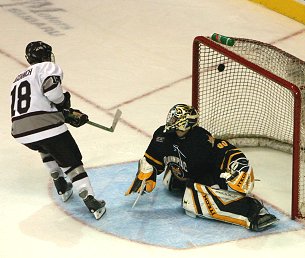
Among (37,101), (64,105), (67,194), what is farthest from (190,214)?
(37,101)

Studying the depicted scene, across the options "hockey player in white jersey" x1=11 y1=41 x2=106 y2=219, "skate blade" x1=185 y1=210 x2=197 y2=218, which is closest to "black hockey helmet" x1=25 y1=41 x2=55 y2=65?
"hockey player in white jersey" x1=11 y1=41 x2=106 y2=219

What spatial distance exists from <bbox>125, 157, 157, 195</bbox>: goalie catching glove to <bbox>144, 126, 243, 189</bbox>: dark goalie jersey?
0.03 m

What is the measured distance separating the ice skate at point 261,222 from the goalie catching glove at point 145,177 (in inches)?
19.7

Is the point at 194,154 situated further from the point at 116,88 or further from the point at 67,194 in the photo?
the point at 116,88

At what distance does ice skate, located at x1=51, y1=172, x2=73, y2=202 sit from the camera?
4.90 metres

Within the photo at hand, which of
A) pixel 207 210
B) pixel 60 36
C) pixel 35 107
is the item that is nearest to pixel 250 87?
pixel 207 210

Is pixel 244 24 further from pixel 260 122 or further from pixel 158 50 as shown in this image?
pixel 260 122

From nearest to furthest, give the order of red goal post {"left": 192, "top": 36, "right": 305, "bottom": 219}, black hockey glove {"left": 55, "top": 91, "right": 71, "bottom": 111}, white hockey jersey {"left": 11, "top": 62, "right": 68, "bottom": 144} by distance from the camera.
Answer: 1. white hockey jersey {"left": 11, "top": 62, "right": 68, "bottom": 144}
2. black hockey glove {"left": 55, "top": 91, "right": 71, "bottom": 111}
3. red goal post {"left": 192, "top": 36, "right": 305, "bottom": 219}

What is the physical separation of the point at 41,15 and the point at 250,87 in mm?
2305

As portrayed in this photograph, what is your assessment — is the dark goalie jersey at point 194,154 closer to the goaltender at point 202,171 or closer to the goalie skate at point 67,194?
the goaltender at point 202,171

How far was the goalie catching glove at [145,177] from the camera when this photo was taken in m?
4.79

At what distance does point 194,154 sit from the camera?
4723mm

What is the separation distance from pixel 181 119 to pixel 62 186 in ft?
2.23

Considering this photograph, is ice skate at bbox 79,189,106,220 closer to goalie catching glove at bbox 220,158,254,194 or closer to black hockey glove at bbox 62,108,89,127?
black hockey glove at bbox 62,108,89,127
